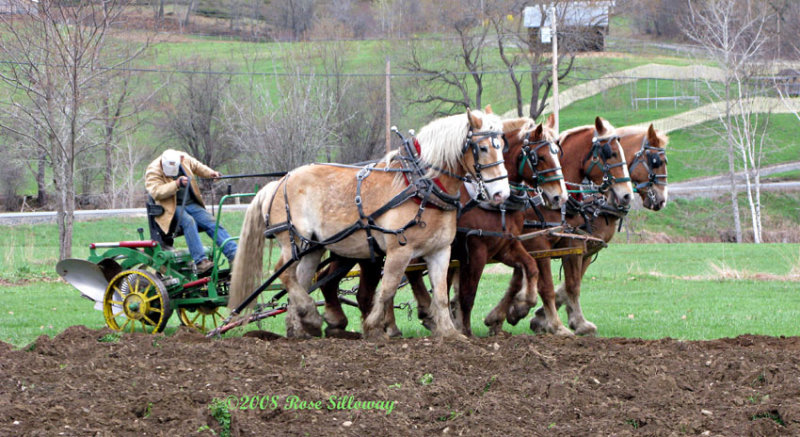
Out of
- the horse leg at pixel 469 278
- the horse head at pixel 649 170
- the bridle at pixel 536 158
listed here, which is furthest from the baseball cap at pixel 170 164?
the horse head at pixel 649 170

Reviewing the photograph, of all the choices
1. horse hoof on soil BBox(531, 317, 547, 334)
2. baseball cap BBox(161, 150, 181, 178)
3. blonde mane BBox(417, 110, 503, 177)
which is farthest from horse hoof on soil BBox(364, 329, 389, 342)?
baseball cap BBox(161, 150, 181, 178)

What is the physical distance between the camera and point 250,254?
8.85 metres

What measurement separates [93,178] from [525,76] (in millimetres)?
21658

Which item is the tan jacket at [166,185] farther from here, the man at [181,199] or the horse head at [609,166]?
the horse head at [609,166]

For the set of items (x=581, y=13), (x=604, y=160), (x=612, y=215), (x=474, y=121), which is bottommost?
(x=612, y=215)

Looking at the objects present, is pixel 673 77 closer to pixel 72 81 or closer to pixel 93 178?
pixel 93 178

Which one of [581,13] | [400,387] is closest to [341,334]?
[400,387]

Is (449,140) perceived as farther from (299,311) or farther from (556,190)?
(299,311)

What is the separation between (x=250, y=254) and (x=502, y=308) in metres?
2.68

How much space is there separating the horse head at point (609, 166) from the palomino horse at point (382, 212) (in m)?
1.88

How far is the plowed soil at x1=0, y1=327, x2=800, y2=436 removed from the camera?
5078mm

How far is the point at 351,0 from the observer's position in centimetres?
5572

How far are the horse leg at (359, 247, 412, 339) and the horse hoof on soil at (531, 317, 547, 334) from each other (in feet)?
7.21

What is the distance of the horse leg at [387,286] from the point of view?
7.82 m
